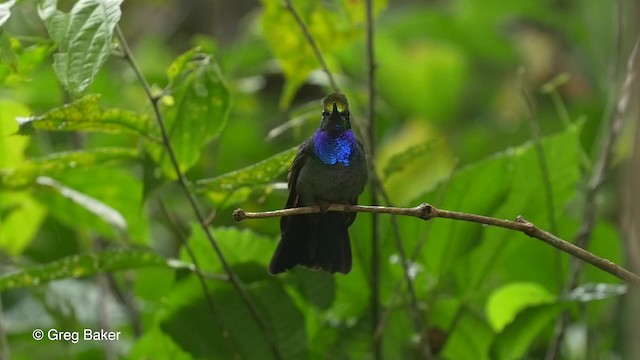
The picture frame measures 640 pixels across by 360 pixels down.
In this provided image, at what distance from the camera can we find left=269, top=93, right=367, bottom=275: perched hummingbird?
1.87 meters

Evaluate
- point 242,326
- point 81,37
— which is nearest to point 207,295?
point 242,326

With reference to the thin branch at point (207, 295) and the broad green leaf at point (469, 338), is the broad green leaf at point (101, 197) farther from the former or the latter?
the broad green leaf at point (469, 338)

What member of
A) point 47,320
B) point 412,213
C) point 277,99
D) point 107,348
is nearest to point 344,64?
point 277,99

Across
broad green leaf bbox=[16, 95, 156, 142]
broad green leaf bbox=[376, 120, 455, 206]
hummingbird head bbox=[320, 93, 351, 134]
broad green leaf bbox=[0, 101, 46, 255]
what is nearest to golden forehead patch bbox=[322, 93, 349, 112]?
hummingbird head bbox=[320, 93, 351, 134]

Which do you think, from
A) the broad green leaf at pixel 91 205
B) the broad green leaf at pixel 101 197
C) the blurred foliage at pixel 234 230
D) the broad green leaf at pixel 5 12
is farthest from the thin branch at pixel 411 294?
the broad green leaf at pixel 5 12

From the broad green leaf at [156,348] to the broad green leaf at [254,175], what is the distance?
1.73 feet

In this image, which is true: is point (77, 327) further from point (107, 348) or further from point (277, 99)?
point (277, 99)

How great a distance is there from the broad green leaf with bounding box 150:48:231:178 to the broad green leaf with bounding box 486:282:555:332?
870 mm

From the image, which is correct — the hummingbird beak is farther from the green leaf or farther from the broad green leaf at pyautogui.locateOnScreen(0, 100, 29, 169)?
the broad green leaf at pyautogui.locateOnScreen(0, 100, 29, 169)

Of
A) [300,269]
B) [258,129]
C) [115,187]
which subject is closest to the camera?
[300,269]

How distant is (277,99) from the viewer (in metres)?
5.03

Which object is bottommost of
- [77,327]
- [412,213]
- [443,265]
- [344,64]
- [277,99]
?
[277,99]

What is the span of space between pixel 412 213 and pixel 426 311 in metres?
0.96

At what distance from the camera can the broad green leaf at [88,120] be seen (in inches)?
67.2
